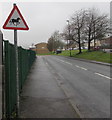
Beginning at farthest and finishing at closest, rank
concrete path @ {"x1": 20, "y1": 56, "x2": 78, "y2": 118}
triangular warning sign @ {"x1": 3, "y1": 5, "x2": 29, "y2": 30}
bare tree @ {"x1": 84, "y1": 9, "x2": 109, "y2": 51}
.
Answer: bare tree @ {"x1": 84, "y1": 9, "x2": 109, "y2": 51}, concrete path @ {"x1": 20, "y1": 56, "x2": 78, "y2": 118}, triangular warning sign @ {"x1": 3, "y1": 5, "x2": 29, "y2": 30}

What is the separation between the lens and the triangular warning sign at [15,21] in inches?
139

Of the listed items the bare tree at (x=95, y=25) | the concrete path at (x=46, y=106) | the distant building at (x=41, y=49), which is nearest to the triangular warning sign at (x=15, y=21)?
the concrete path at (x=46, y=106)

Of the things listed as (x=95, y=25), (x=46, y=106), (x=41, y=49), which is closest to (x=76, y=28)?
(x=95, y=25)

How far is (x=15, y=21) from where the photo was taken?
3.60m

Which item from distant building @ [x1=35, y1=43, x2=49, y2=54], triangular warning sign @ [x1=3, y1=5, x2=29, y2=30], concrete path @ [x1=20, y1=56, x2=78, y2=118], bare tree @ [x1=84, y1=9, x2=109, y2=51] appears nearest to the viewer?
triangular warning sign @ [x1=3, y1=5, x2=29, y2=30]

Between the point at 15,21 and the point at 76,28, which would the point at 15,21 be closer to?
the point at 15,21

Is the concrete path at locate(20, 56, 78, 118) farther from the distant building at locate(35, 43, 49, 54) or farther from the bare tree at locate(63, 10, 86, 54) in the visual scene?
the distant building at locate(35, 43, 49, 54)

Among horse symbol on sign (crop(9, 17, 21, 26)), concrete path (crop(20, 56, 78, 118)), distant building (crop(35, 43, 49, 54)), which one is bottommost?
concrete path (crop(20, 56, 78, 118))

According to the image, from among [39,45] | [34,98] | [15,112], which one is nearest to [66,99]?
[34,98]

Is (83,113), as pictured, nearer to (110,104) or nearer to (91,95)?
(110,104)

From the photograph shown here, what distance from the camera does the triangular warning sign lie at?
352cm

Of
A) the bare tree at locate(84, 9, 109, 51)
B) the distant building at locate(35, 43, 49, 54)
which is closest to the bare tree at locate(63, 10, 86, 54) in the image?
the bare tree at locate(84, 9, 109, 51)

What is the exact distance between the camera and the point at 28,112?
4117 millimetres

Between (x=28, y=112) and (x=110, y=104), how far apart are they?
104 inches
